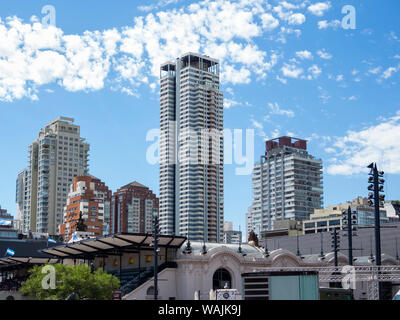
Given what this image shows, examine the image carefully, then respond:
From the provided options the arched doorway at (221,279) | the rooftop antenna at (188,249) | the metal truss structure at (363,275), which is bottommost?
the arched doorway at (221,279)

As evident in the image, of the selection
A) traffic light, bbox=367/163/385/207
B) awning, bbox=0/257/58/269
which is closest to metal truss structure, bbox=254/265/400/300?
traffic light, bbox=367/163/385/207

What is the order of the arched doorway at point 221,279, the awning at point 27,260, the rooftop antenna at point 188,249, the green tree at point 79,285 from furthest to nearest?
the awning at point 27,260 < the arched doorway at point 221,279 < the rooftop antenna at point 188,249 < the green tree at point 79,285

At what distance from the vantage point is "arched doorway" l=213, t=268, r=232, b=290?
72.7m

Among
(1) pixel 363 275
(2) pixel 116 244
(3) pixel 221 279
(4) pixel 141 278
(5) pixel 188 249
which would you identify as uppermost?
(2) pixel 116 244

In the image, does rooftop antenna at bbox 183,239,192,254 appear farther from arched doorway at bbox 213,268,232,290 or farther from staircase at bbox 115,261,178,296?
Answer: arched doorway at bbox 213,268,232,290

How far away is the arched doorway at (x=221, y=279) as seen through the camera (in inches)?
2862

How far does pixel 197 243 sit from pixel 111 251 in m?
12.8

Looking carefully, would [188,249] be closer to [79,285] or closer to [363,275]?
[79,285]

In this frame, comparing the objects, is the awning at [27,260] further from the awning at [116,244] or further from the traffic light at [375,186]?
the traffic light at [375,186]

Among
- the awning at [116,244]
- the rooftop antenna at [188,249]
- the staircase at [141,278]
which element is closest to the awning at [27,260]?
the awning at [116,244]

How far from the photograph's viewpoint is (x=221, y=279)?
241 feet

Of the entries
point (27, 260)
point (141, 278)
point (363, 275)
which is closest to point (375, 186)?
point (363, 275)

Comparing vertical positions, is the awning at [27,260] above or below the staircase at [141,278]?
above
